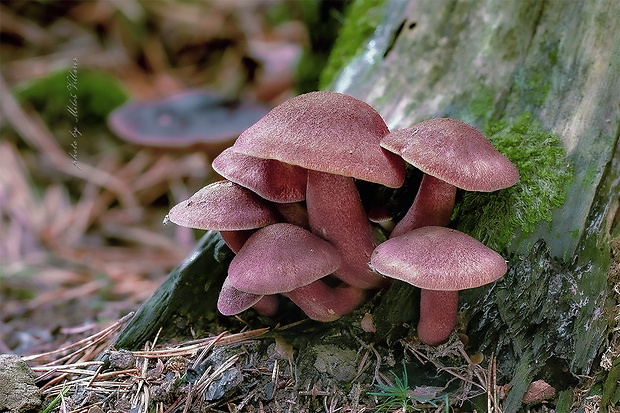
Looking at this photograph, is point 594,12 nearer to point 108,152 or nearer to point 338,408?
point 338,408

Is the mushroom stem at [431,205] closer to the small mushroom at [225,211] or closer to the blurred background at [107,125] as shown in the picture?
the small mushroom at [225,211]

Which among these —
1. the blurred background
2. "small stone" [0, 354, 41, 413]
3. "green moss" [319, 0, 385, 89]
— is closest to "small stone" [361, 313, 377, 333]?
"small stone" [0, 354, 41, 413]

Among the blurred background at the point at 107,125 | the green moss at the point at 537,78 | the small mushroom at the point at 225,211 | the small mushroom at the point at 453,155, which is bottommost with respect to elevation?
the blurred background at the point at 107,125

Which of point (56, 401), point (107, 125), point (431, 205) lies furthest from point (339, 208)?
point (107, 125)

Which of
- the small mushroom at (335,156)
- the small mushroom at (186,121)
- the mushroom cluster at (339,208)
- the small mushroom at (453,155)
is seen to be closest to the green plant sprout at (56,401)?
the mushroom cluster at (339,208)

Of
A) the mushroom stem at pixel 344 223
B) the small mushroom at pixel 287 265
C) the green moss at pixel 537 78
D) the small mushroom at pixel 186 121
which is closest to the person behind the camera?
the small mushroom at pixel 287 265

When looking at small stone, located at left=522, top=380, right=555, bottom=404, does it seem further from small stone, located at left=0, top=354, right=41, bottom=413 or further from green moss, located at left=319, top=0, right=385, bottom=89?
green moss, located at left=319, top=0, right=385, bottom=89
